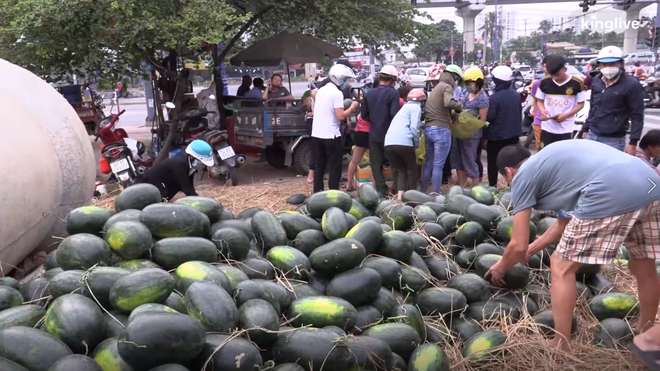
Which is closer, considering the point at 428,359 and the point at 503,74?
the point at 428,359

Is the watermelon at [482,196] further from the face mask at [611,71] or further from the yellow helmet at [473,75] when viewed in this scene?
the yellow helmet at [473,75]

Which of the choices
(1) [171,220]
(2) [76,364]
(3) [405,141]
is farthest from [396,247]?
(3) [405,141]

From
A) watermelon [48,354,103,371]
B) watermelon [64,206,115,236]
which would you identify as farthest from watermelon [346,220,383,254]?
watermelon [48,354,103,371]

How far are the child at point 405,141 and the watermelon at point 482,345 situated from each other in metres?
4.02

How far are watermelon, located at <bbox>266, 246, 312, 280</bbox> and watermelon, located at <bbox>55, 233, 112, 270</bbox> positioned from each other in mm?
931

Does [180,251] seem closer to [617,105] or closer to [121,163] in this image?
[617,105]

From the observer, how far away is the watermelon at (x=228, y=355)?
2.51 metres

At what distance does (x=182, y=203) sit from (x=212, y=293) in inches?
49.9

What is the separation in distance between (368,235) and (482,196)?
1.73 meters

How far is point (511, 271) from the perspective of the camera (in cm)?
393

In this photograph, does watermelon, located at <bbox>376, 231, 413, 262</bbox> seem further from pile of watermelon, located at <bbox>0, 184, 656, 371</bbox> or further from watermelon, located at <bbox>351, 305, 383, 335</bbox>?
watermelon, located at <bbox>351, 305, 383, 335</bbox>

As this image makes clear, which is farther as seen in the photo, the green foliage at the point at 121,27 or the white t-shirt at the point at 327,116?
the green foliage at the point at 121,27

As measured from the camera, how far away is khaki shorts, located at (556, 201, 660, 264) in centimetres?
337

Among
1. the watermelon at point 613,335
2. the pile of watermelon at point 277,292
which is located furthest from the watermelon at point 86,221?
the watermelon at point 613,335
